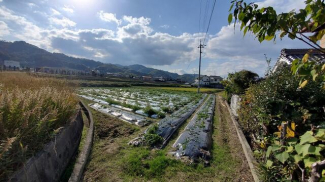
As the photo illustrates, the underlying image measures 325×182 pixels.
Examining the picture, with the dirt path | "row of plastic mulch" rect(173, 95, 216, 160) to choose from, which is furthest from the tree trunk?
"row of plastic mulch" rect(173, 95, 216, 160)

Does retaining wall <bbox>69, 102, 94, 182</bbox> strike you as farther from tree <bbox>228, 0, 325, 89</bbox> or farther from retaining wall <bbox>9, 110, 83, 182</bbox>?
tree <bbox>228, 0, 325, 89</bbox>

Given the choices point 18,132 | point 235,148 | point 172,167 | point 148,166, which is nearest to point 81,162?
point 148,166

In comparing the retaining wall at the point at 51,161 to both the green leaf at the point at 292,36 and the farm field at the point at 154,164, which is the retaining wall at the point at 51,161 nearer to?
the farm field at the point at 154,164

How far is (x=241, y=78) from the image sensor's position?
10125mm

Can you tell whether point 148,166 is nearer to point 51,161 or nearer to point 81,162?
point 81,162

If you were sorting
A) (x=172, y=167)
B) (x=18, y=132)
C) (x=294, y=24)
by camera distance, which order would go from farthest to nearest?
1. (x=172, y=167)
2. (x=18, y=132)
3. (x=294, y=24)

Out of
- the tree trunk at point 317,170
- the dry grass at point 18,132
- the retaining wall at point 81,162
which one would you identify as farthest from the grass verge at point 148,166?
the tree trunk at point 317,170

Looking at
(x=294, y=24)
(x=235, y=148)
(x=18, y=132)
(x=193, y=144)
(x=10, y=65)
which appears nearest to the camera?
(x=294, y=24)

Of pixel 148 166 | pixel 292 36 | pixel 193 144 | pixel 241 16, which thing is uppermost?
pixel 241 16

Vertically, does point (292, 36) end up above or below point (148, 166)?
above

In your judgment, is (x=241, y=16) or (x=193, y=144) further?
(x=193, y=144)

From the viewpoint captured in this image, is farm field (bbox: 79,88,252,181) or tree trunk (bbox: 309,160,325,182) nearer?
tree trunk (bbox: 309,160,325,182)

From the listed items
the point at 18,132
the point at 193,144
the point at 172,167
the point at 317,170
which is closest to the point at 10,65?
the point at 18,132

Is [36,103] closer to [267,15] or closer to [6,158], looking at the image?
[6,158]
